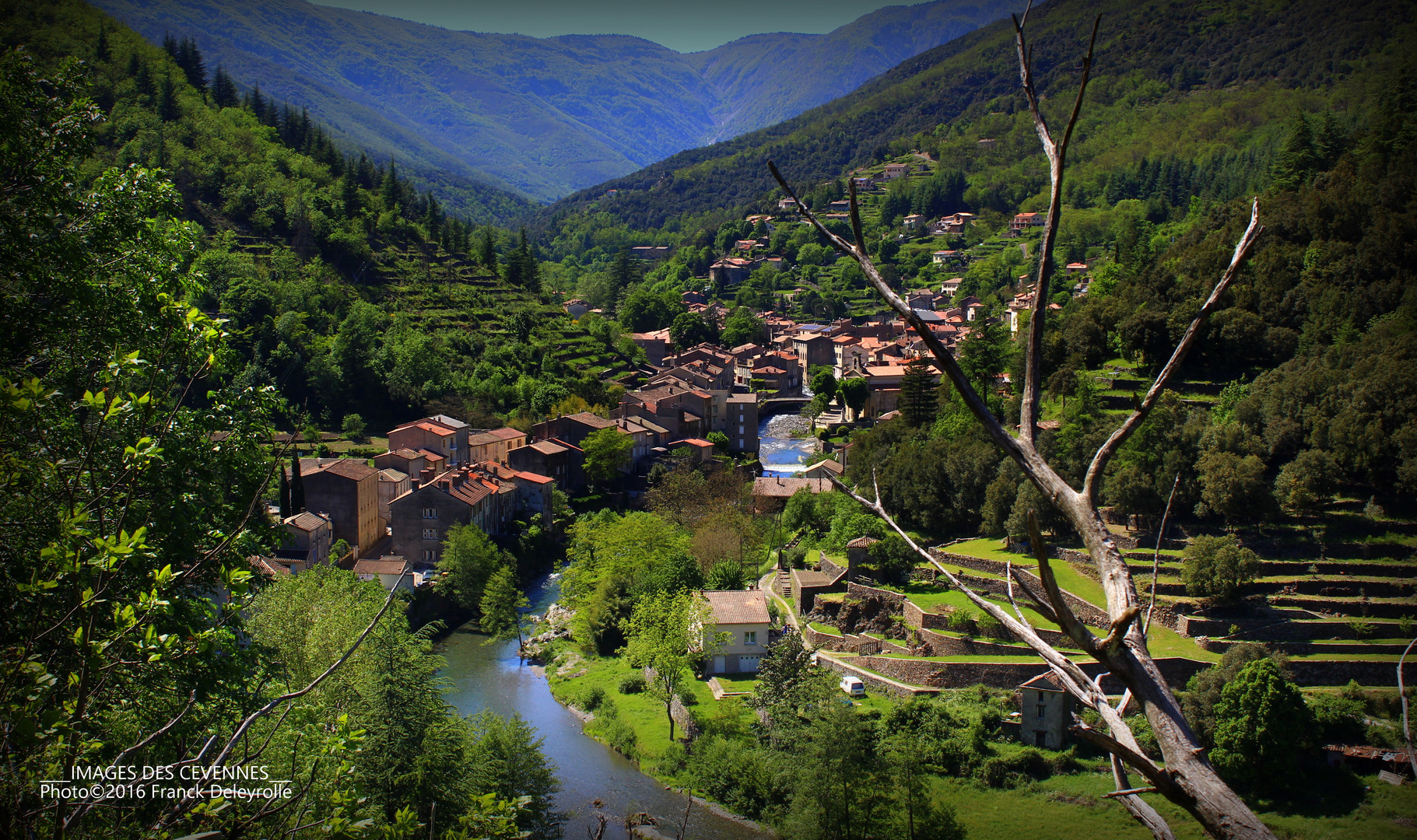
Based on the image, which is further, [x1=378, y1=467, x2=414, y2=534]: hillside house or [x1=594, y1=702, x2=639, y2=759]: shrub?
[x1=378, y1=467, x2=414, y2=534]: hillside house

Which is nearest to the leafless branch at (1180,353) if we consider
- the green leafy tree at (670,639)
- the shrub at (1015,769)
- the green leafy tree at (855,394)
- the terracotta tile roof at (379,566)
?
the shrub at (1015,769)

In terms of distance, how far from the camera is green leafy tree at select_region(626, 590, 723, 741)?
60.1ft

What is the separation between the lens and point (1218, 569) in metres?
17.4

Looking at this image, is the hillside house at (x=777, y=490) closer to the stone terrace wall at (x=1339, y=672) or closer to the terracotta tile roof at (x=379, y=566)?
the terracotta tile roof at (x=379, y=566)

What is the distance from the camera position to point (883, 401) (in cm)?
4106

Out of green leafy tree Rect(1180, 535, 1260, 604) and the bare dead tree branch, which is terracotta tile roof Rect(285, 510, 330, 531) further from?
the bare dead tree branch

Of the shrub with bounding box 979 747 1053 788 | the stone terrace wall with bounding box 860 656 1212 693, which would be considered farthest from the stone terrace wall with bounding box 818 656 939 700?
the shrub with bounding box 979 747 1053 788

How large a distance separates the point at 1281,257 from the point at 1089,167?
60.8m

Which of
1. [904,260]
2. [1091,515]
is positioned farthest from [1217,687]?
[904,260]

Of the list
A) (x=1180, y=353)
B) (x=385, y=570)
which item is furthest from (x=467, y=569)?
(x=1180, y=353)

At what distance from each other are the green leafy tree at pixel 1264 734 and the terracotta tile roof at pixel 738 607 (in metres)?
9.05

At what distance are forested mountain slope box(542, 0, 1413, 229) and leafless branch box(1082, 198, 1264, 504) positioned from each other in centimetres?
7246

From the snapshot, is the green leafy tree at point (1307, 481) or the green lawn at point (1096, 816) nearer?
the green lawn at point (1096, 816)

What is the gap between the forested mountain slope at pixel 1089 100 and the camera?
265ft
